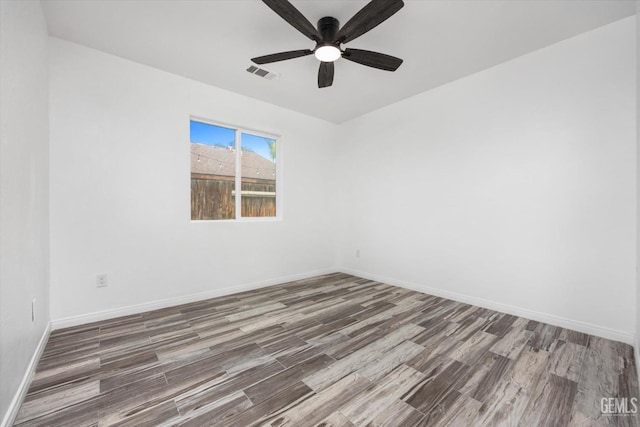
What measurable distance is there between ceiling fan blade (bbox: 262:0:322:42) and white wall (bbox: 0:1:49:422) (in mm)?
1363

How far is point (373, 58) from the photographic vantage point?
2244 millimetres

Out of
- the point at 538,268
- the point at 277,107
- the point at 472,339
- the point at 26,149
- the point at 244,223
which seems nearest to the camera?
the point at 26,149

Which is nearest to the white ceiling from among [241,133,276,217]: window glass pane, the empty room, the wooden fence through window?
the empty room

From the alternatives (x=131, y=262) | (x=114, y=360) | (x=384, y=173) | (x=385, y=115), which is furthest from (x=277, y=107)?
(x=114, y=360)

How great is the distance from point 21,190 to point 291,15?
6.58 ft

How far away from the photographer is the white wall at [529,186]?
2.26 m

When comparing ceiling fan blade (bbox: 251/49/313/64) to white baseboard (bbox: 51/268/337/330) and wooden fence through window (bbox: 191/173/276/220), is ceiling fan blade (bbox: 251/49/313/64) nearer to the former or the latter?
wooden fence through window (bbox: 191/173/276/220)

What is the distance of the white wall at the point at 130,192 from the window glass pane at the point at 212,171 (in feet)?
0.61

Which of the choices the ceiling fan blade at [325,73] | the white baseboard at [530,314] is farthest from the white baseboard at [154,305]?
the ceiling fan blade at [325,73]

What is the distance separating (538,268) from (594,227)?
1.88 feet

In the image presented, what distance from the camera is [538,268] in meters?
2.64

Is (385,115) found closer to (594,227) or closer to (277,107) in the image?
(277,107)

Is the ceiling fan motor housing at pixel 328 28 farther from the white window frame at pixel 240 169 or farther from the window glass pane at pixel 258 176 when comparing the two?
the window glass pane at pixel 258 176

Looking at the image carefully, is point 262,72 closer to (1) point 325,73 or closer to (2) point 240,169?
(1) point 325,73
